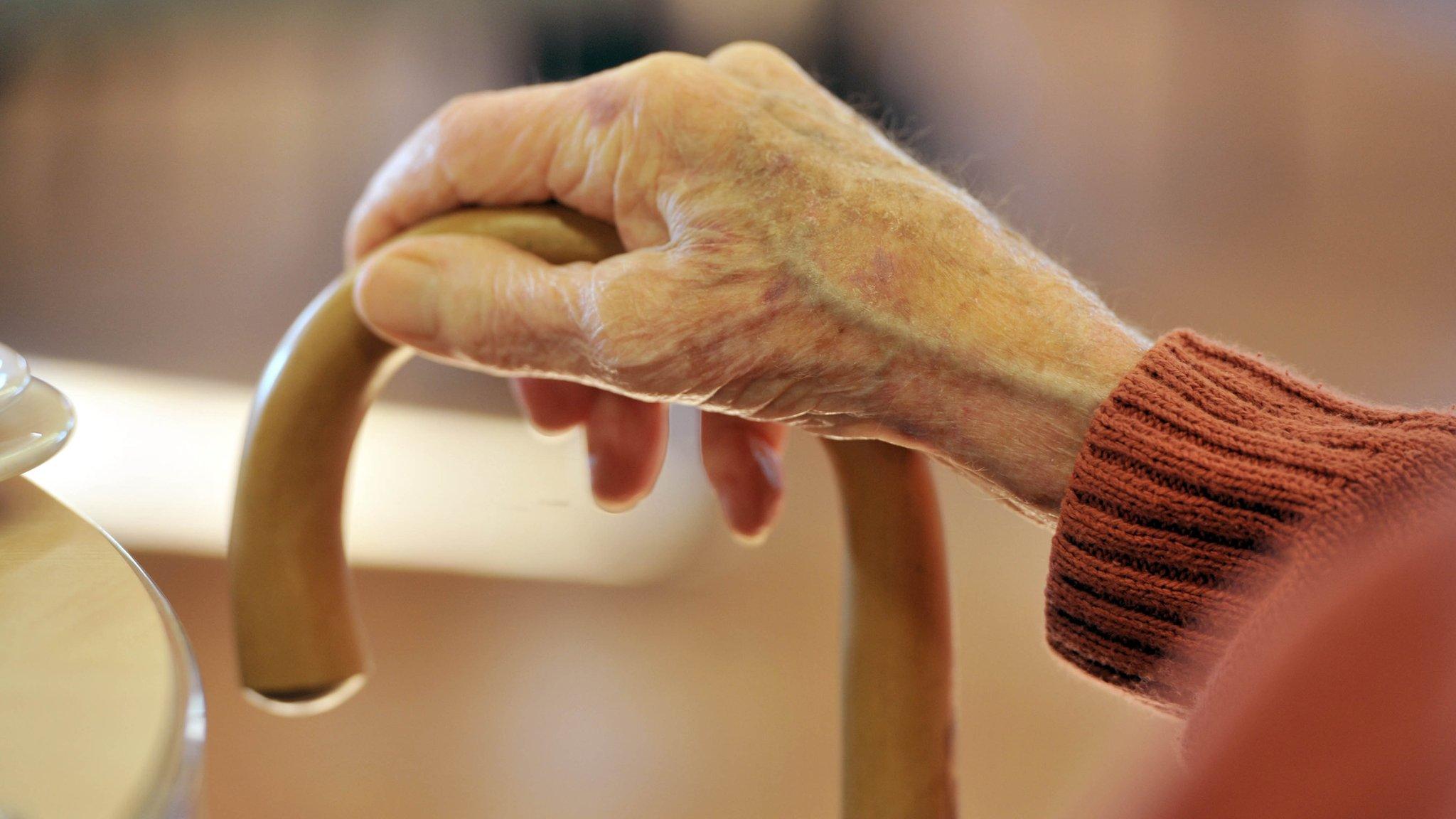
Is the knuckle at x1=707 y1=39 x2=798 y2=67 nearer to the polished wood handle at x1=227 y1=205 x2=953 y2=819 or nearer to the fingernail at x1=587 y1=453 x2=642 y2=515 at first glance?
the polished wood handle at x1=227 y1=205 x2=953 y2=819

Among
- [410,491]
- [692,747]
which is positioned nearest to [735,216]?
[692,747]

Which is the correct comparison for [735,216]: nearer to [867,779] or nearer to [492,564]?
[867,779]

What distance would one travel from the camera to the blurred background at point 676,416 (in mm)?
1120

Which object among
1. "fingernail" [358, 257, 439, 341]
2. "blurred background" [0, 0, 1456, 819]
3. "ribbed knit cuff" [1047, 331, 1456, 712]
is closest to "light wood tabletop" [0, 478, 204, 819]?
"fingernail" [358, 257, 439, 341]

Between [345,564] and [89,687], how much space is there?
0.27 m

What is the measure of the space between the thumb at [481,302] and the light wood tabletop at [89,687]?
0.58ft

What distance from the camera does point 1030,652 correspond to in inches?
49.3

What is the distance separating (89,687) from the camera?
240 millimetres

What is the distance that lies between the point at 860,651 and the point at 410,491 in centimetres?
111

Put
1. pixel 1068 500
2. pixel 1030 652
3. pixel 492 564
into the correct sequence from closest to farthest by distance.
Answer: pixel 1068 500 → pixel 1030 652 → pixel 492 564

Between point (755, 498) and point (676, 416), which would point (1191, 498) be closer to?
point (755, 498)

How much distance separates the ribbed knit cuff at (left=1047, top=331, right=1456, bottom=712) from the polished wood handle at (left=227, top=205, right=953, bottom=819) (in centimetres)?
6

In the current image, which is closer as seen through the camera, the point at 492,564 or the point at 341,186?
the point at 492,564

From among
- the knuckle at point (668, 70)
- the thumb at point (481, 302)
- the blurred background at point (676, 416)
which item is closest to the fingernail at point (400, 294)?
the thumb at point (481, 302)
